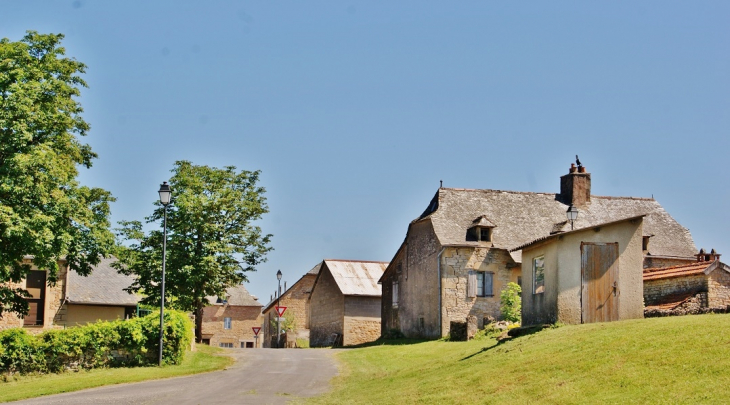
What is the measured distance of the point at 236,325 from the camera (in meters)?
73.5

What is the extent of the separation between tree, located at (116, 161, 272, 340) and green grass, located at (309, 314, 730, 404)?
15.9 metres

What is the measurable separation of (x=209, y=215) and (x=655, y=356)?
2719 centimetres

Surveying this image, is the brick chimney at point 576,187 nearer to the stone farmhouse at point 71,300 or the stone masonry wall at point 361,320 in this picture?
the stone masonry wall at point 361,320

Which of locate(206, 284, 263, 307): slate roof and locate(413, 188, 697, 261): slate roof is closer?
locate(413, 188, 697, 261): slate roof

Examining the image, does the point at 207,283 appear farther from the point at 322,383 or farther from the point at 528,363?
the point at 528,363

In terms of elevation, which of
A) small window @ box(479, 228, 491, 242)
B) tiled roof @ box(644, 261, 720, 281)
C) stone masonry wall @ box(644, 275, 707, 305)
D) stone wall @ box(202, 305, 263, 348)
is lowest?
stone wall @ box(202, 305, 263, 348)

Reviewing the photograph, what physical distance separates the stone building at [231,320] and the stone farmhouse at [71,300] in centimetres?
2882

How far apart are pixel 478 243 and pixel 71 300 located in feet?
64.1

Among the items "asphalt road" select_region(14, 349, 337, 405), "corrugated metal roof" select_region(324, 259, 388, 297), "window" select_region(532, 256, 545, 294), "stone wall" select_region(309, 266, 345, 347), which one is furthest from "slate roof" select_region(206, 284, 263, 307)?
"window" select_region(532, 256, 545, 294)

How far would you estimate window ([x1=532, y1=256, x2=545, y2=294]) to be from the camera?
83.8ft

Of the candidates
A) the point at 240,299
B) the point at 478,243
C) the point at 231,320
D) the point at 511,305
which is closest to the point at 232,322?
the point at 231,320

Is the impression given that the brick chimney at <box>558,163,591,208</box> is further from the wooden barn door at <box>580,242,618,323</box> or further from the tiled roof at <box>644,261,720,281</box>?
the wooden barn door at <box>580,242,618,323</box>

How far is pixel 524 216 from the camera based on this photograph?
1742 inches

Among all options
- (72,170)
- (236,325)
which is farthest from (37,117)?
(236,325)
